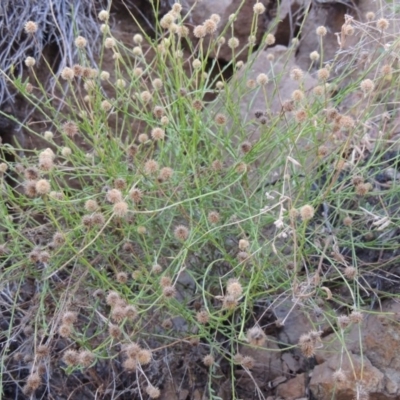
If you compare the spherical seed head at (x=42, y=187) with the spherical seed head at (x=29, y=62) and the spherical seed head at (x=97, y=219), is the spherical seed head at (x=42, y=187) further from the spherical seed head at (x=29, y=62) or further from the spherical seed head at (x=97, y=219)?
the spherical seed head at (x=29, y=62)

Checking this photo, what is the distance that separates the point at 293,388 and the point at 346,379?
0.25 metres

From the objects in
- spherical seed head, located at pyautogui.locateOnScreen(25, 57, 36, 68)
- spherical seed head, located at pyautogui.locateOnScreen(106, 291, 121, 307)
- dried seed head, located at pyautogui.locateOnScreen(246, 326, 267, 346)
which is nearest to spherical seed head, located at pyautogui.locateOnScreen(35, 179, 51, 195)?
spherical seed head, located at pyautogui.locateOnScreen(106, 291, 121, 307)

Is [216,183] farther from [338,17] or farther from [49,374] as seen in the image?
[338,17]

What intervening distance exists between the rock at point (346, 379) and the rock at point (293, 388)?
0.17ft

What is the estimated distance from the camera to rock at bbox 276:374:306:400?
7.00 feet

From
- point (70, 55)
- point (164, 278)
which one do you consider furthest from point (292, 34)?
point (164, 278)

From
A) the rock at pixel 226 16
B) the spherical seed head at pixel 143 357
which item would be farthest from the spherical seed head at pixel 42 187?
the rock at pixel 226 16

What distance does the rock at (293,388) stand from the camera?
2.13 meters

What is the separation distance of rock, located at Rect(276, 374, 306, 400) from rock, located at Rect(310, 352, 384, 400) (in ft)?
0.17

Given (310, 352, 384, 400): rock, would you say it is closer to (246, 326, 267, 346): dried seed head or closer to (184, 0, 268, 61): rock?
(246, 326, 267, 346): dried seed head

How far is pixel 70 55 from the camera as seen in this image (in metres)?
2.84

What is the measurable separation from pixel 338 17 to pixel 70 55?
4.09 feet

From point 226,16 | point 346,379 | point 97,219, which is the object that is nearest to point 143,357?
point 97,219

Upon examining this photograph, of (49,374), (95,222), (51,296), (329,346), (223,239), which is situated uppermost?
(95,222)
